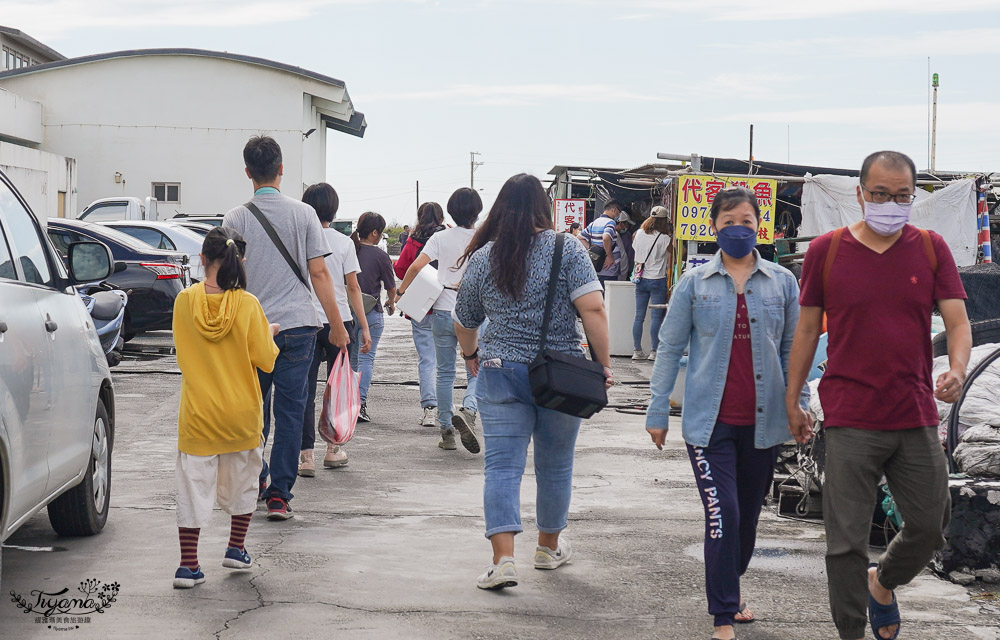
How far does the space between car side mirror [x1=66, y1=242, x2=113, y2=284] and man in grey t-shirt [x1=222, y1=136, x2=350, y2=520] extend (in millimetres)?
690

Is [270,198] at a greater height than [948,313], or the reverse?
[270,198]

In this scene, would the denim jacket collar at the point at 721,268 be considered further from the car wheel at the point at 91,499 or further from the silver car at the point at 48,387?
the car wheel at the point at 91,499

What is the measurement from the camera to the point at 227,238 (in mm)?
5480

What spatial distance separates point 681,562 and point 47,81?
138 feet

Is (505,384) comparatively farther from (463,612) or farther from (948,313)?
(948,313)

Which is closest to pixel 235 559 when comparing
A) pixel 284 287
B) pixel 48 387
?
pixel 48 387

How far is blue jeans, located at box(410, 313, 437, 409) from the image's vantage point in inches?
378

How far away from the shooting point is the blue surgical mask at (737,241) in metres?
4.71

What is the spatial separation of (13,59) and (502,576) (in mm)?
57304

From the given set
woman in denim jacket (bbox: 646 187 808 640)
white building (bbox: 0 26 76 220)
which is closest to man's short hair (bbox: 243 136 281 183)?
woman in denim jacket (bbox: 646 187 808 640)

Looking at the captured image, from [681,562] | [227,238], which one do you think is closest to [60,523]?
[227,238]

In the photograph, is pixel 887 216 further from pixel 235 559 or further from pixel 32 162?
pixel 32 162

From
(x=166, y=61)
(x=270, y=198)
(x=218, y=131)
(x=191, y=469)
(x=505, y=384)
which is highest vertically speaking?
(x=166, y=61)

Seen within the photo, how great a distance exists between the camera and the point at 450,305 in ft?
29.3
